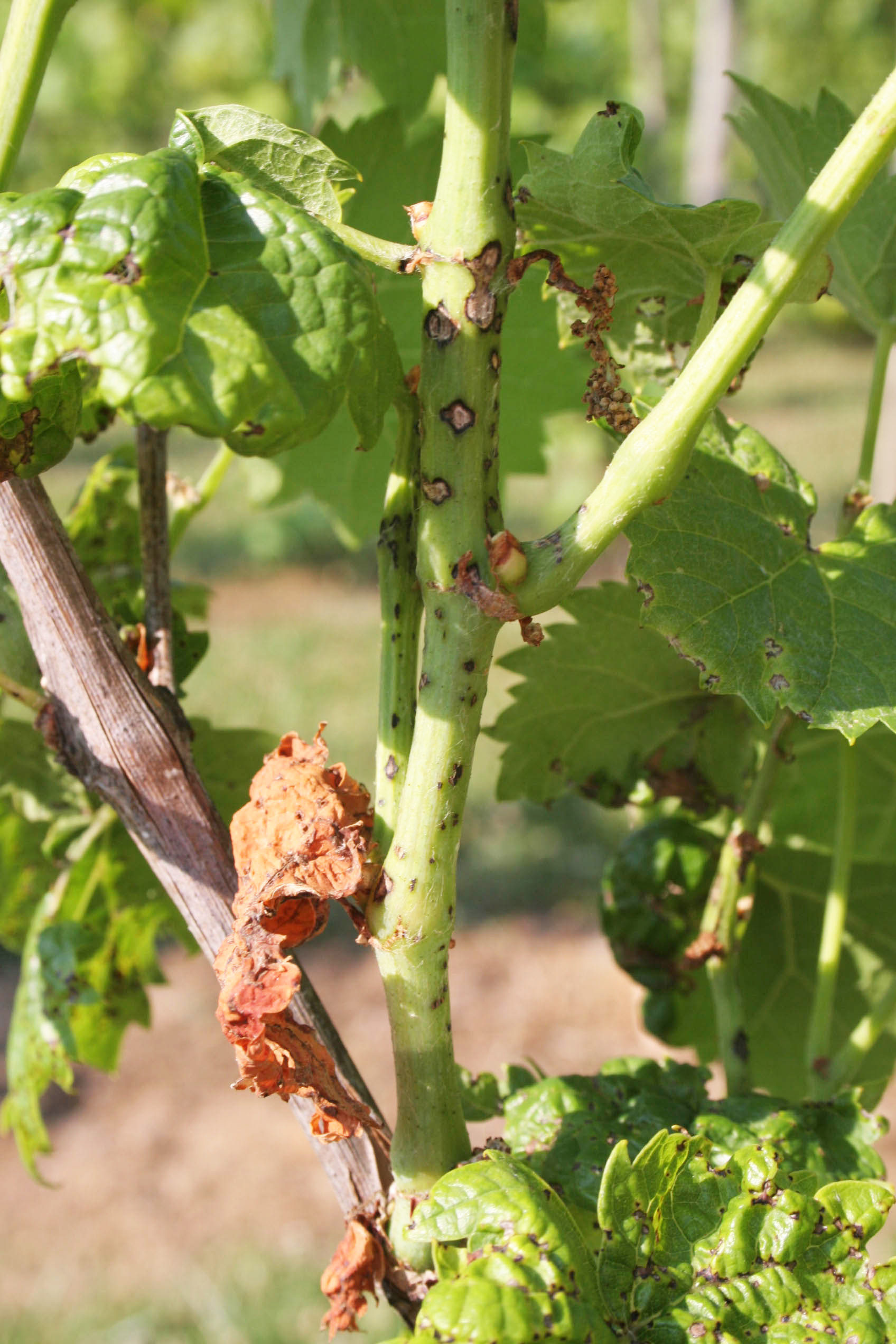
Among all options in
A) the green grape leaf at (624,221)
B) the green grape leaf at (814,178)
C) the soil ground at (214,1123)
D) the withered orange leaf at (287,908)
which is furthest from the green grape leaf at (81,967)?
the soil ground at (214,1123)

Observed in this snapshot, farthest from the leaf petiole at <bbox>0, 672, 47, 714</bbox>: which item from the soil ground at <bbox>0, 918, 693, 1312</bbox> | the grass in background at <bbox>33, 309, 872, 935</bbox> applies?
the soil ground at <bbox>0, 918, 693, 1312</bbox>

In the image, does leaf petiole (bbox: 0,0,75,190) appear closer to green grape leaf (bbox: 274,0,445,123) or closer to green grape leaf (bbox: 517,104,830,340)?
green grape leaf (bbox: 517,104,830,340)

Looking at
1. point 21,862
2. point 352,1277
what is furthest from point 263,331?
point 21,862

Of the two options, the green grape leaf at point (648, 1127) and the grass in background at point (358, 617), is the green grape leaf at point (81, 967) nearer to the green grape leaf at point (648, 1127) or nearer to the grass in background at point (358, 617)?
the green grape leaf at point (648, 1127)

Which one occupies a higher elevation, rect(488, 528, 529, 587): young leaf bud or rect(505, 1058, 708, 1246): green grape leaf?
rect(488, 528, 529, 587): young leaf bud

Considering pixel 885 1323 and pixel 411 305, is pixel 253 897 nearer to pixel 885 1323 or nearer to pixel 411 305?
pixel 885 1323

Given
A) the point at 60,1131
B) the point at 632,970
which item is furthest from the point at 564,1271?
the point at 60,1131
